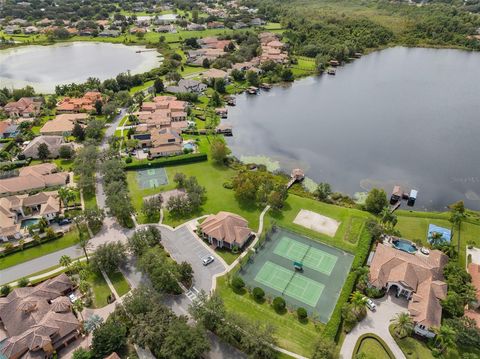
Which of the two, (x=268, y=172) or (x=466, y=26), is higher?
(x=466, y=26)

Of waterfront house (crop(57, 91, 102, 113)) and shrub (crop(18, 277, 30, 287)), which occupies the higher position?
waterfront house (crop(57, 91, 102, 113))

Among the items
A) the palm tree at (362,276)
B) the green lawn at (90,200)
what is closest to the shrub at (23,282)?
the green lawn at (90,200)

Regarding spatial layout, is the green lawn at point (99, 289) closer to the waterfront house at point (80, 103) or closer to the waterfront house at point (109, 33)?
the waterfront house at point (80, 103)

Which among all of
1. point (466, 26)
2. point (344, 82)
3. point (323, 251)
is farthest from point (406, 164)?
point (466, 26)

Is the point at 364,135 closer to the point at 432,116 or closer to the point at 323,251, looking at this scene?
the point at 432,116

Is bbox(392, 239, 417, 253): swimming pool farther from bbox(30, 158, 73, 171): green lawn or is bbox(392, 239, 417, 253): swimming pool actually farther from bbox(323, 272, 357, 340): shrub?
bbox(30, 158, 73, 171): green lawn

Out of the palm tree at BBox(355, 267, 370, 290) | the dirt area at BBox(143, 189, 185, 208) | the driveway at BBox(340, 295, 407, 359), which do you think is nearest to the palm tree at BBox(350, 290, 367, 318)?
the driveway at BBox(340, 295, 407, 359)

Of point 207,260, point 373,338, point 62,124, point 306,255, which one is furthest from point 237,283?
point 62,124
